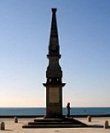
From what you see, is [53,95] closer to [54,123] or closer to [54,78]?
[54,78]

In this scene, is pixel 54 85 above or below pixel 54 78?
below

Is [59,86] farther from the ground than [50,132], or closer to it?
farther from the ground

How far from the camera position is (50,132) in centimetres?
3366

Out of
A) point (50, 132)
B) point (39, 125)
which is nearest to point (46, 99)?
point (39, 125)

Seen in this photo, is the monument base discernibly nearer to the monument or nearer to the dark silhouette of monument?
the dark silhouette of monument

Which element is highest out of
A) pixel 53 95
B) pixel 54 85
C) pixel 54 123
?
pixel 54 85

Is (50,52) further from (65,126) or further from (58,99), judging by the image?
(65,126)

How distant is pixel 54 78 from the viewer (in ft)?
145

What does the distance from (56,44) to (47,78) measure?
331 centimetres

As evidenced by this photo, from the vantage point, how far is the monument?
43.5 m

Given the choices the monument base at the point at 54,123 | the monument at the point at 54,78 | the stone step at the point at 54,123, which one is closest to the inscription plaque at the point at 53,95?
the monument at the point at 54,78

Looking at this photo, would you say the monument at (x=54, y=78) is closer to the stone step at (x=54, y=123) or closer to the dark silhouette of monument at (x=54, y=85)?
the dark silhouette of monument at (x=54, y=85)

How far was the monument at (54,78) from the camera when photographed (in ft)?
143

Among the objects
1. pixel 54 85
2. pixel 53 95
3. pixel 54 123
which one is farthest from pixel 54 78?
pixel 54 123
